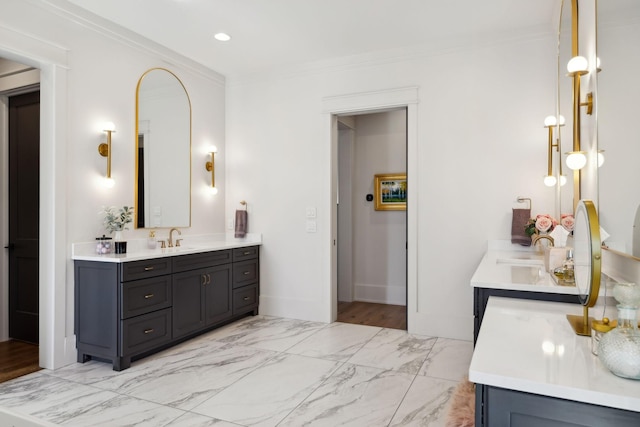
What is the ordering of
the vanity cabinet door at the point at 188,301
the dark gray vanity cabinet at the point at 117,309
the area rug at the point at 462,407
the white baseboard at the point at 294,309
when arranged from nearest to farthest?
the area rug at the point at 462,407, the dark gray vanity cabinet at the point at 117,309, the vanity cabinet door at the point at 188,301, the white baseboard at the point at 294,309

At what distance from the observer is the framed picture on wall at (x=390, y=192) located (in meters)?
5.30

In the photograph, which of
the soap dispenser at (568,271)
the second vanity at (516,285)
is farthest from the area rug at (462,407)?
the soap dispenser at (568,271)

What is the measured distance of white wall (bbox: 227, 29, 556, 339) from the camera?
361cm

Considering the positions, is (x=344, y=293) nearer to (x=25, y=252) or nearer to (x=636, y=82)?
(x=25, y=252)

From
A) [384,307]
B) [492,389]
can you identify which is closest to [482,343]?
[492,389]

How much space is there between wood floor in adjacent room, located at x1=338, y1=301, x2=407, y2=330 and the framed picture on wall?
128 centimetres

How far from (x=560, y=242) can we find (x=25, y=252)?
175 inches

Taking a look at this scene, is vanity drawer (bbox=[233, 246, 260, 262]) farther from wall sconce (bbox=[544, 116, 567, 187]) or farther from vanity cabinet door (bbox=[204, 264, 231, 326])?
wall sconce (bbox=[544, 116, 567, 187])

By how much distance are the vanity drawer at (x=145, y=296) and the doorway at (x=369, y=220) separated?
96.5 inches

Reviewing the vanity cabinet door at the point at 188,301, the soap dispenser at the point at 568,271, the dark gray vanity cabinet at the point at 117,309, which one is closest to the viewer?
the soap dispenser at the point at 568,271

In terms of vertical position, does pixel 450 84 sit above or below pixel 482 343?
above

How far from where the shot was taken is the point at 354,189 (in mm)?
5574

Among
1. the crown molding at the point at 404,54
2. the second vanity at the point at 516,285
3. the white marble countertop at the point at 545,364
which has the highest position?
the crown molding at the point at 404,54

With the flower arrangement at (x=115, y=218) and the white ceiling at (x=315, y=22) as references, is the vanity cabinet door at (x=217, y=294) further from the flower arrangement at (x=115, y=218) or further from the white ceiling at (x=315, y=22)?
the white ceiling at (x=315, y=22)
